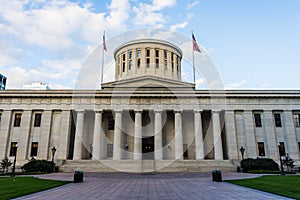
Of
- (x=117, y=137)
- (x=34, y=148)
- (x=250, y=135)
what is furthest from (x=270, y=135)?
(x=34, y=148)

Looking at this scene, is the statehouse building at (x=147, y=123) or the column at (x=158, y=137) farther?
the statehouse building at (x=147, y=123)

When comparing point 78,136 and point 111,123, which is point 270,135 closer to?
point 111,123

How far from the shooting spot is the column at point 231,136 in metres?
33.5

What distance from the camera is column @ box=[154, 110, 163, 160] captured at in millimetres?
33156

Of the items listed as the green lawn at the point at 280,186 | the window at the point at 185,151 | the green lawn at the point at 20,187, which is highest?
the window at the point at 185,151

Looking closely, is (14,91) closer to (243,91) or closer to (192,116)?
(192,116)

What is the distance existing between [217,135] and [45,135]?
1035 inches

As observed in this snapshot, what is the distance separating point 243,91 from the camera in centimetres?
3597


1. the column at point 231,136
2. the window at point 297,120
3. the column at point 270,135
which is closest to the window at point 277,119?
the column at point 270,135

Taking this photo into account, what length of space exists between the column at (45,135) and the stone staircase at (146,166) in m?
5.13

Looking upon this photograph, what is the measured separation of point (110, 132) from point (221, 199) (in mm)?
30204

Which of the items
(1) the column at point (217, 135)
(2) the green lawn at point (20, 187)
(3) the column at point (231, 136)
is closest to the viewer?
(2) the green lawn at point (20, 187)

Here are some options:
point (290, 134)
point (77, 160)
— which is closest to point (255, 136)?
point (290, 134)

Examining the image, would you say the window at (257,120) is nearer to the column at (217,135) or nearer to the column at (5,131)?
the column at (217,135)
